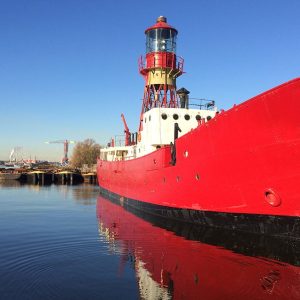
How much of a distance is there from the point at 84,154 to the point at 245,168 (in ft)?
295

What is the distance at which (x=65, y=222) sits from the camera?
56.6ft

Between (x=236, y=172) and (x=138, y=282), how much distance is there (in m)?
5.38

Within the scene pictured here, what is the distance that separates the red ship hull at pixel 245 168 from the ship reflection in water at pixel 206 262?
616mm

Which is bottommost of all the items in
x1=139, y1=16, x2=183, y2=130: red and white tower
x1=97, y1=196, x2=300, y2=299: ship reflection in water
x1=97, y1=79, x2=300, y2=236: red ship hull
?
x1=97, y1=196, x2=300, y2=299: ship reflection in water

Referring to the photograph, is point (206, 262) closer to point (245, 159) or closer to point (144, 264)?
point (144, 264)

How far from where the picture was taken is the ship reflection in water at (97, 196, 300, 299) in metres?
7.71

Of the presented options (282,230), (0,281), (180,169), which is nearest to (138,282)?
(0,281)

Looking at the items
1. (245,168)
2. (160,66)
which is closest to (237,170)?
(245,168)

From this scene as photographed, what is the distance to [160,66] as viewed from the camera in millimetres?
25266

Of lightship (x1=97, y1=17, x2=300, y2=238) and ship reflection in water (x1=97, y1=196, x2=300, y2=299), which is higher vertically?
lightship (x1=97, y1=17, x2=300, y2=238)

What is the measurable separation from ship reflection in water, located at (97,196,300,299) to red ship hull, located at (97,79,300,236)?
2.02 ft

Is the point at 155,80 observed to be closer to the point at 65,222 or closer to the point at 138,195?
the point at 138,195

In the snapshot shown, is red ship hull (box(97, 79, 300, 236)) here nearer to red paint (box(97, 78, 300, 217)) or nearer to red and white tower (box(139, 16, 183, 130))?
A: red paint (box(97, 78, 300, 217))

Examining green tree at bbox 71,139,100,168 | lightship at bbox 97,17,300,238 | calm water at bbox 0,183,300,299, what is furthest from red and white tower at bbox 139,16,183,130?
green tree at bbox 71,139,100,168
